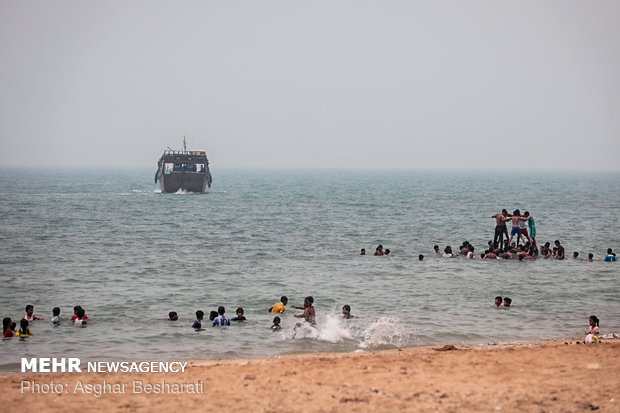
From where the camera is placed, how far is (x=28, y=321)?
18172mm

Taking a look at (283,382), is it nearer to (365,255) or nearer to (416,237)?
(365,255)

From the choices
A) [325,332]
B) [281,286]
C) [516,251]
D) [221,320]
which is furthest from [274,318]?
[516,251]

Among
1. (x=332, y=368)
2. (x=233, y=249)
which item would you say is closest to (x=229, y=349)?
(x=332, y=368)

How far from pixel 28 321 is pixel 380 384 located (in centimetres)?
1180

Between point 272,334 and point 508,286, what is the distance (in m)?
11.3

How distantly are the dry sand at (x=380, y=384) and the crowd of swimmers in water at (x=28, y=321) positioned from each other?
12.6 feet

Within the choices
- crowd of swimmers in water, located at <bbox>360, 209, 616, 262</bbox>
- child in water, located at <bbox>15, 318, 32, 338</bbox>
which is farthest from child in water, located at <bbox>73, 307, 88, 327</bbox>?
crowd of swimmers in water, located at <bbox>360, 209, 616, 262</bbox>

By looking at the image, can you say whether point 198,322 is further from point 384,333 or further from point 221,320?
point 384,333

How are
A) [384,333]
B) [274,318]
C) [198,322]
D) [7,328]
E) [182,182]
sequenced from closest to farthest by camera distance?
[7,328], [384,333], [198,322], [274,318], [182,182]

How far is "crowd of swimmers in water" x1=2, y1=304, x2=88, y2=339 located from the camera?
54.6 ft

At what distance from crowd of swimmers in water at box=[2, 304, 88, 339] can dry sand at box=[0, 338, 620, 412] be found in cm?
384

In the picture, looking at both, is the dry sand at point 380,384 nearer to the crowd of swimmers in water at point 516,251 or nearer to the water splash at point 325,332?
the water splash at point 325,332

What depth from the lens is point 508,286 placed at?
24.4m

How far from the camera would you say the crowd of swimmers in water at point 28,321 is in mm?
16641
